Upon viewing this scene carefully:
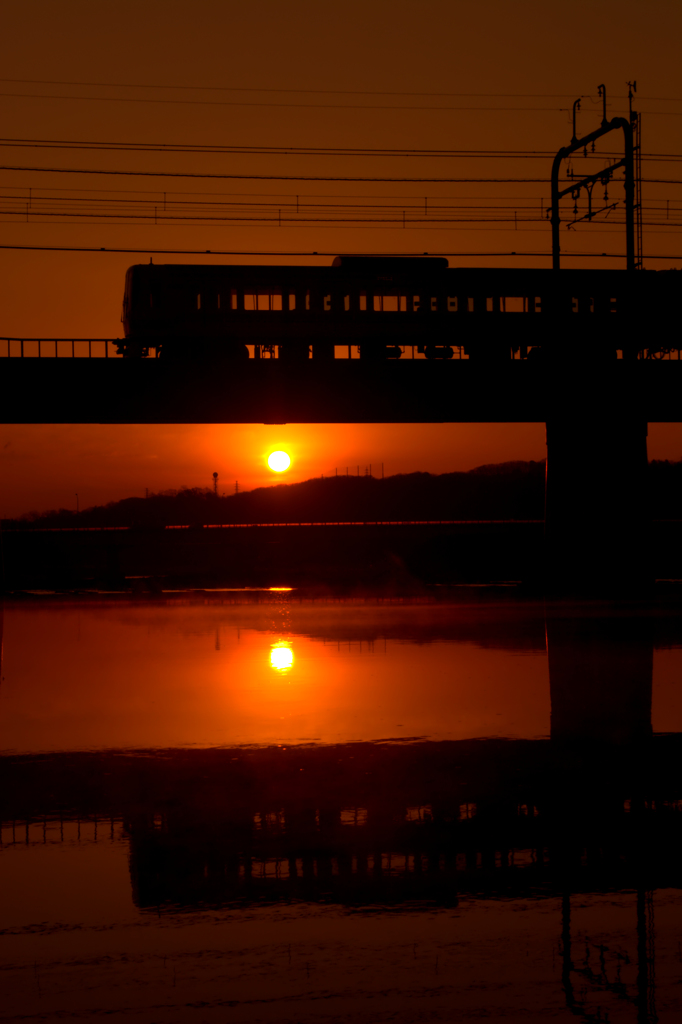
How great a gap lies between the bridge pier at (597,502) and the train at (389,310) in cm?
357

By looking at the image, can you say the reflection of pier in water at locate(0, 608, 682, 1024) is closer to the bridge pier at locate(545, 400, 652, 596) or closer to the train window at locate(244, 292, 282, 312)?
the bridge pier at locate(545, 400, 652, 596)

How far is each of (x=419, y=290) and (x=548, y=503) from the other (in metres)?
10.5

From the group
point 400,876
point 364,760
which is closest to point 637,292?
point 364,760

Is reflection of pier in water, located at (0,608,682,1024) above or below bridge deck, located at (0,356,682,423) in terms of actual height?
below

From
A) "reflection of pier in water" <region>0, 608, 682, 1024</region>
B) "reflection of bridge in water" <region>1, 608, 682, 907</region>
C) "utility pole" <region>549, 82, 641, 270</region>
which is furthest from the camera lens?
"utility pole" <region>549, 82, 641, 270</region>

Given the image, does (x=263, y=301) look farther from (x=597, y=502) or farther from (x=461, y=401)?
(x=597, y=502)

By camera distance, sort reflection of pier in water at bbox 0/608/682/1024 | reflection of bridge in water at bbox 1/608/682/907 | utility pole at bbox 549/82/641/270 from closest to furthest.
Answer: reflection of pier in water at bbox 0/608/682/1024 → reflection of bridge in water at bbox 1/608/682/907 → utility pole at bbox 549/82/641/270

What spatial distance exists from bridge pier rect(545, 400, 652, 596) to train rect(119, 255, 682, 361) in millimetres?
3574

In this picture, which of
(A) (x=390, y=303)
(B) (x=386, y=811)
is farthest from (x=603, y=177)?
(B) (x=386, y=811)

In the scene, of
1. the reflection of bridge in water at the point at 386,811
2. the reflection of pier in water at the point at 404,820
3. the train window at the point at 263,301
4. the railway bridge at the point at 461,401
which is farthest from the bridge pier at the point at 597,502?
the reflection of pier in water at the point at 404,820

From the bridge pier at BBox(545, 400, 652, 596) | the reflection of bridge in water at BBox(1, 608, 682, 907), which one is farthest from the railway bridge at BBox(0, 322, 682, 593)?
the reflection of bridge in water at BBox(1, 608, 682, 907)

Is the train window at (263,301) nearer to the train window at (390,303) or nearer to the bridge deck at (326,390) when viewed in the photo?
the bridge deck at (326,390)

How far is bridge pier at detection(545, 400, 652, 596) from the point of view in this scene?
39344mm

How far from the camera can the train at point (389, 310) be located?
40.8 metres
